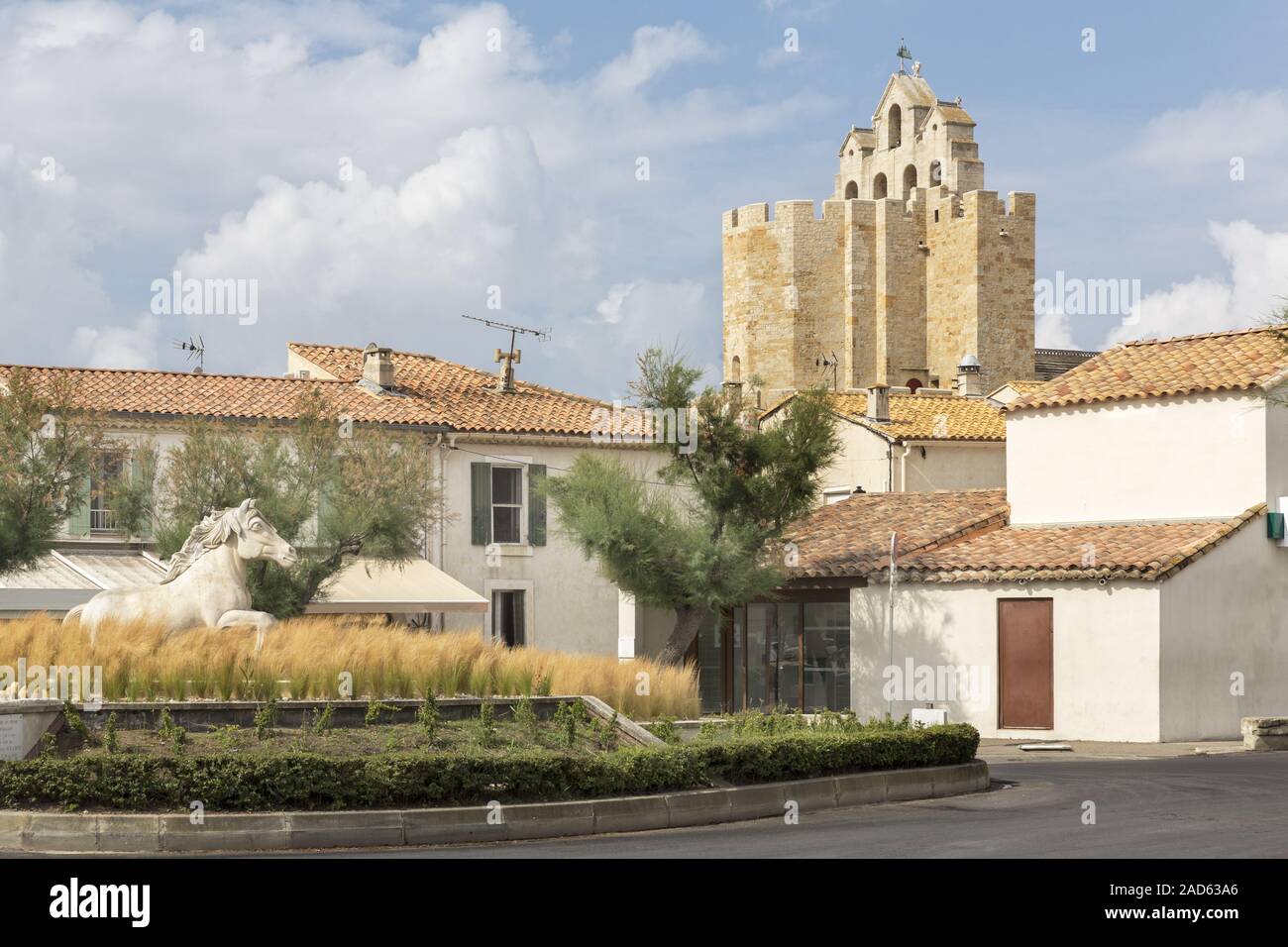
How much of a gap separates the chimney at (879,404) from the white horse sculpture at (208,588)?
28.9 m

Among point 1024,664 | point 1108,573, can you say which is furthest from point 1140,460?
point 1024,664

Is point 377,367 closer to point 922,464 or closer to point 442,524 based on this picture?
point 442,524

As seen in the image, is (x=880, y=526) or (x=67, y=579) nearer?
(x=67, y=579)

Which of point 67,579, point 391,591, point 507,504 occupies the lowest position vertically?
point 391,591

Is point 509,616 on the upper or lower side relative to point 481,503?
lower

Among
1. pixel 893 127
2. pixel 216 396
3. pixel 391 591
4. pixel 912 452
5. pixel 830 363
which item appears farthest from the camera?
pixel 893 127

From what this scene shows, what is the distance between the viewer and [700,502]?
1475 inches

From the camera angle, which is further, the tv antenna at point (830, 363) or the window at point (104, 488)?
the tv antenna at point (830, 363)

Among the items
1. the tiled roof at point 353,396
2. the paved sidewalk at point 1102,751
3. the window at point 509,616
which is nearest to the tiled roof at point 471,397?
the tiled roof at point 353,396

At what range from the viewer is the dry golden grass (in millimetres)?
19688

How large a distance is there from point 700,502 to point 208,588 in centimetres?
1691

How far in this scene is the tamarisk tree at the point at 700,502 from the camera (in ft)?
118

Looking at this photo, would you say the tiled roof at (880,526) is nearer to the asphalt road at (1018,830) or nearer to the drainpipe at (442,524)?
the drainpipe at (442,524)
